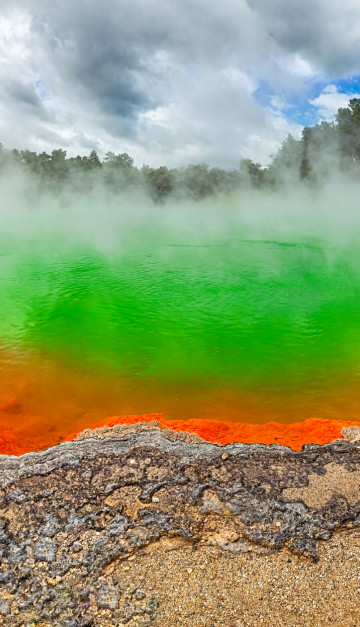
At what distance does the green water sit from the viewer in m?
5.89

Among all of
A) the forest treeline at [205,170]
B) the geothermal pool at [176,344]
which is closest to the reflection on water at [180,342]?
the geothermal pool at [176,344]

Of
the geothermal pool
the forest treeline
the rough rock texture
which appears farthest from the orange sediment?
the forest treeline

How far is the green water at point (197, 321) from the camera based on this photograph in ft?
19.3

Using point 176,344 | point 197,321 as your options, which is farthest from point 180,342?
point 197,321

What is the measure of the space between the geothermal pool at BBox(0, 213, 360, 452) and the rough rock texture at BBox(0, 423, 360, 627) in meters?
0.99

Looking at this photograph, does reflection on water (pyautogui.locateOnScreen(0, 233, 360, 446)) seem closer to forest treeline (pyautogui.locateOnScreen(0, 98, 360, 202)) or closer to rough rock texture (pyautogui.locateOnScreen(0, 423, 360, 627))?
rough rock texture (pyautogui.locateOnScreen(0, 423, 360, 627))

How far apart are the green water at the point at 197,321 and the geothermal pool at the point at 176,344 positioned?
0.09 ft

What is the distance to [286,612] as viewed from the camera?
2.13 meters

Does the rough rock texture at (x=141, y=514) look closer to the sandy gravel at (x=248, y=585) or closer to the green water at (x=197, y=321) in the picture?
the sandy gravel at (x=248, y=585)

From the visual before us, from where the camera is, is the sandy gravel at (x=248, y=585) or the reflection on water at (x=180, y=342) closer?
the sandy gravel at (x=248, y=585)

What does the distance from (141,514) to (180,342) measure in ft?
14.8

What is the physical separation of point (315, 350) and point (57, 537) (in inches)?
200

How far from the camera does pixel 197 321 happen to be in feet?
26.7

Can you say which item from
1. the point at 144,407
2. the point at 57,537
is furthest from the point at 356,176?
the point at 57,537
